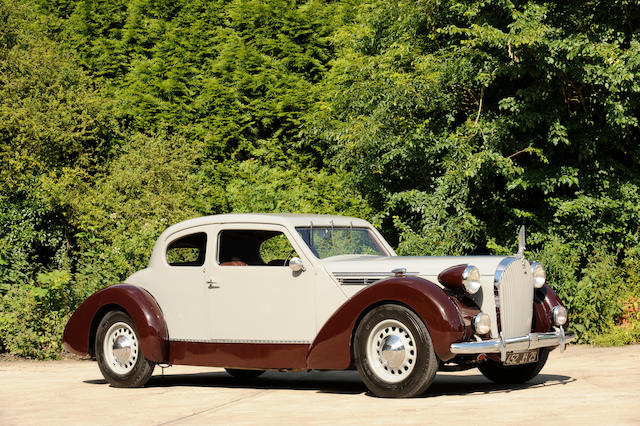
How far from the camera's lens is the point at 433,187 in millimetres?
17125

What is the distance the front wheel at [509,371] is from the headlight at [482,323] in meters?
1.35

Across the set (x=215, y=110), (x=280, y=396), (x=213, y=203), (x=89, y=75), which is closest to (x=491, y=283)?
(x=280, y=396)

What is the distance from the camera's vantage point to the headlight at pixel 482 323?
768 centimetres

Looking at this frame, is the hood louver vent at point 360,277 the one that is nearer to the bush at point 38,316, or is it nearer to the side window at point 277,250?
the side window at point 277,250

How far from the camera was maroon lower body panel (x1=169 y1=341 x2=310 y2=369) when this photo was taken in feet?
28.1

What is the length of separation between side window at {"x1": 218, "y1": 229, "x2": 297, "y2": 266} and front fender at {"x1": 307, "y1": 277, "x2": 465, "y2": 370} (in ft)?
4.15

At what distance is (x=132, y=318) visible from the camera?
9.38 metres

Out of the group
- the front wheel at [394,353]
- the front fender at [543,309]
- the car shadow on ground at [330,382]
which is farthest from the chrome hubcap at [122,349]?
the front fender at [543,309]

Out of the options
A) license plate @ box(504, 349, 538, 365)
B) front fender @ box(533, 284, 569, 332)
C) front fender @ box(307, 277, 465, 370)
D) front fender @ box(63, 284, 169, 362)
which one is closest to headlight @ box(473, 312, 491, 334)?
front fender @ box(307, 277, 465, 370)

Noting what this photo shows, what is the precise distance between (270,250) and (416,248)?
23.6 ft

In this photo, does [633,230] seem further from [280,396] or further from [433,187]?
[280,396]

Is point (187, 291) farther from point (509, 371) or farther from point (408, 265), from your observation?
point (509, 371)

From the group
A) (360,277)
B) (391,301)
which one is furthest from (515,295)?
(360,277)

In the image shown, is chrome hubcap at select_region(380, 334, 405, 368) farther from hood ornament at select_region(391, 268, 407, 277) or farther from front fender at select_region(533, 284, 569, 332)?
front fender at select_region(533, 284, 569, 332)
